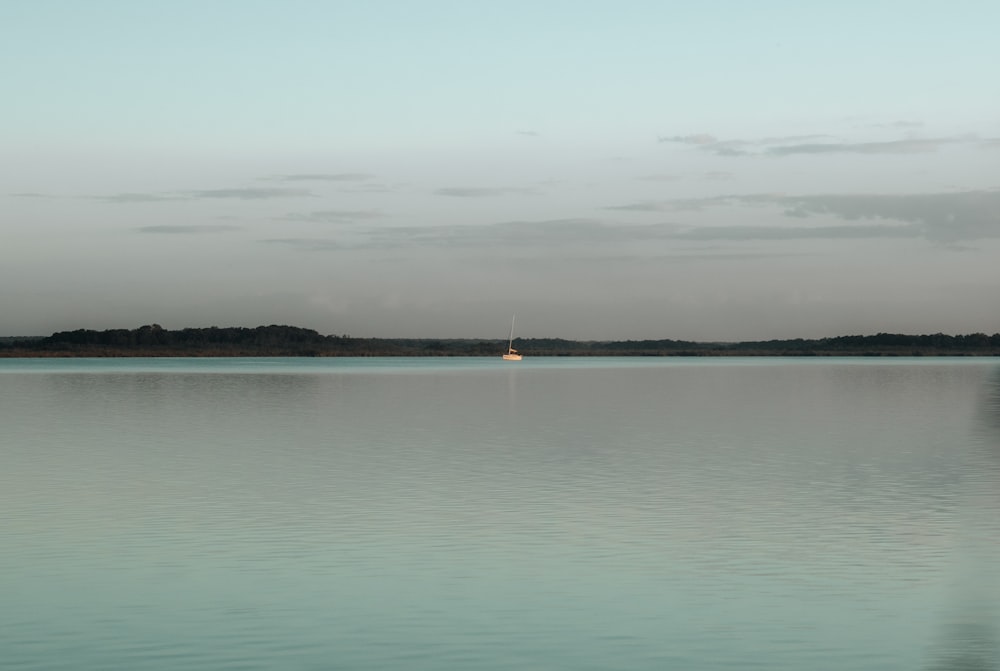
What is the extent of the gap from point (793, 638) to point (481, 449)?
2492 centimetres

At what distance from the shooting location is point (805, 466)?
1380 inches

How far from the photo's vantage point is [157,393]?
3231 inches

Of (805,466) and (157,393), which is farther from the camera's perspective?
(157,393)

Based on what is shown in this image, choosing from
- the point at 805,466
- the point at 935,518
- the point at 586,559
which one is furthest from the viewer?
the point at 805,466

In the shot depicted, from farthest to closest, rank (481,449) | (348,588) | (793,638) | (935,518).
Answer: (481,449) → (935,518) → (348,588) → (793,638)

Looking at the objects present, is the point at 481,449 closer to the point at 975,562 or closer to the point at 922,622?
the point at 975,562

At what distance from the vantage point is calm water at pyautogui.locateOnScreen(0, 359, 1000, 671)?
1477 centimetres

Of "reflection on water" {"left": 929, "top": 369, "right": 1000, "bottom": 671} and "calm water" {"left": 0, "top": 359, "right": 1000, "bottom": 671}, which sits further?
"calm water" {"left": 0, "top": 359, "right": 1000, "bottom": 671}

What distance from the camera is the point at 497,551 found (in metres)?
20.9

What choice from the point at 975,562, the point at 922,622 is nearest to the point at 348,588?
the point at 922,622

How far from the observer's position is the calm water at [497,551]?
1477cm

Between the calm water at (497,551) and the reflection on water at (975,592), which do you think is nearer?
the reflection on water at (975,592)

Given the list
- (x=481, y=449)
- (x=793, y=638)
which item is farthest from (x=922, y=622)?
(x=481, y=449)

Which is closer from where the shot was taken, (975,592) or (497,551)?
(975,592)
